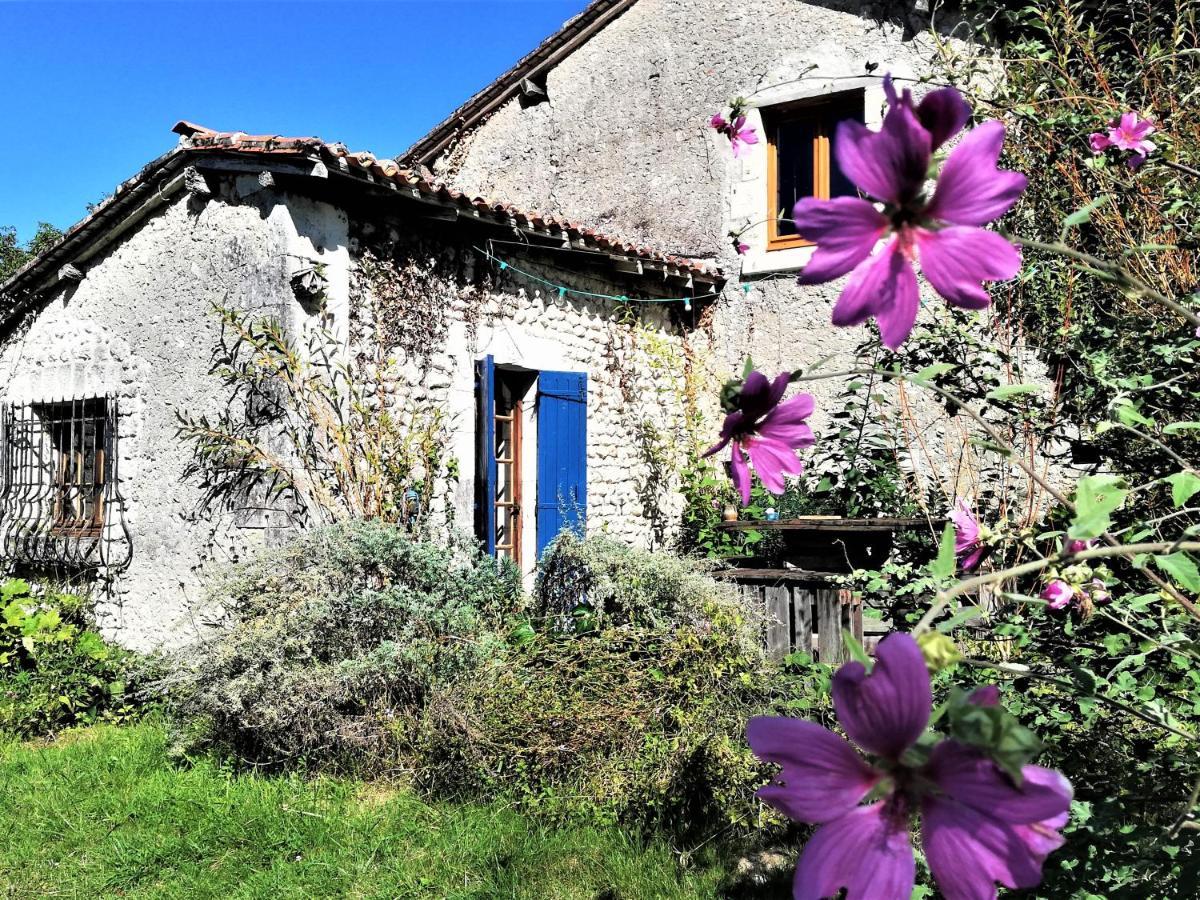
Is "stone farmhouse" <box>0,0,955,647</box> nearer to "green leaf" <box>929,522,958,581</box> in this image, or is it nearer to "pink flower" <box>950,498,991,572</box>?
"pink flower" <box>950,498,991,572</box>

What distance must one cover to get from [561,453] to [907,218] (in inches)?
248

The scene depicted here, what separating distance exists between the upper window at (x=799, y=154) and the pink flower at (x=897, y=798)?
25.0ft

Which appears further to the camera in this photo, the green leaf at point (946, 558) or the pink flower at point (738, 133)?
the pink flower at point (738, 133)

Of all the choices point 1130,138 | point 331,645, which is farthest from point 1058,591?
point 331,645

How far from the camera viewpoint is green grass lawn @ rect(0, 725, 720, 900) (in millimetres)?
3176

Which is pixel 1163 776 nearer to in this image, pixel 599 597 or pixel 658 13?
pixel 599 597

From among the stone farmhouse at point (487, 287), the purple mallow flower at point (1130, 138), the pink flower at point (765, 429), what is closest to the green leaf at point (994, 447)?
the pink flower at point (765, 429)

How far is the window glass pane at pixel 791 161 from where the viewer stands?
8041mm

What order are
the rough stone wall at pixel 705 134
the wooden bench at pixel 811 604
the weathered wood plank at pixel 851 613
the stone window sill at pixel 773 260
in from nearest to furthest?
the weathered wood plank at pixel 851 613
the wooden bench at pixel 811 604
the rough stone wall at pixel 705 134
the stone window sill at pixel 773 260

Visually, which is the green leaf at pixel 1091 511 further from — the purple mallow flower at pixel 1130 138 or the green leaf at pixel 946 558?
the purple mallow flower at pixel 1130 138

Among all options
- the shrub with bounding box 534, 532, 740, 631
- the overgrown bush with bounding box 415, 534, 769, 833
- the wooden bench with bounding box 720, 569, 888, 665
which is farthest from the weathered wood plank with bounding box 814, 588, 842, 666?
the shrub with bounding box 534, 532, 740, 631

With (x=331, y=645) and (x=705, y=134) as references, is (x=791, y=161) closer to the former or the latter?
(x=705, y=134)

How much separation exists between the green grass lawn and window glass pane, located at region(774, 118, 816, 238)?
19.8 ft

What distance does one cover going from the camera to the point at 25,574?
666 cm
